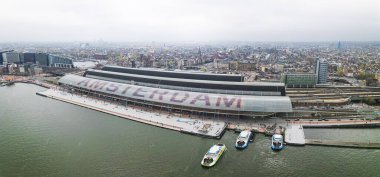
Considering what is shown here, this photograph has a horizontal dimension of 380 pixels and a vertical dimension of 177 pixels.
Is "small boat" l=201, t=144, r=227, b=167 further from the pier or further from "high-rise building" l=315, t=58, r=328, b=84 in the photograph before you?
"high-rise building" l=315, t=58, r=328, b=84

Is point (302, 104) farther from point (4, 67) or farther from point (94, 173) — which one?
point (4, 67)

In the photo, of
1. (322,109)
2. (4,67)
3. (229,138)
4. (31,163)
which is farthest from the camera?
(4,67)

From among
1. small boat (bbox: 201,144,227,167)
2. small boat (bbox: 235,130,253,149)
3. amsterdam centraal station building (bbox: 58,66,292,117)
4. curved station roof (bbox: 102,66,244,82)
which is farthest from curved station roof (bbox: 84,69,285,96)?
small boat (bbox: 201,144,227,167)

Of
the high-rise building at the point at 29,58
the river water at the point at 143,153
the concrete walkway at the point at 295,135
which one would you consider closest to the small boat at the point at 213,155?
the river water at the point at 143,153

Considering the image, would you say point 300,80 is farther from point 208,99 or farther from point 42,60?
point 42,60

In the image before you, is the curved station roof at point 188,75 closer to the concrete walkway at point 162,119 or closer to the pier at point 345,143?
the concrete walkway at point 162,119

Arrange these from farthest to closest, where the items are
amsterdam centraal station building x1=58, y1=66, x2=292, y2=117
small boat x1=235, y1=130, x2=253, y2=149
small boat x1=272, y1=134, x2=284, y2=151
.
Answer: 1. amsterdam centraal station building x1=58, y1=66, x2=292, y2=117
2. small boat x1=235, y1=130, x2=253, y2=149
3. small boat x1=272, y1=134, x2=284, y2=151

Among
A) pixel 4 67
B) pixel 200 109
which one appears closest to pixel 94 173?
A: pixel 200 109
